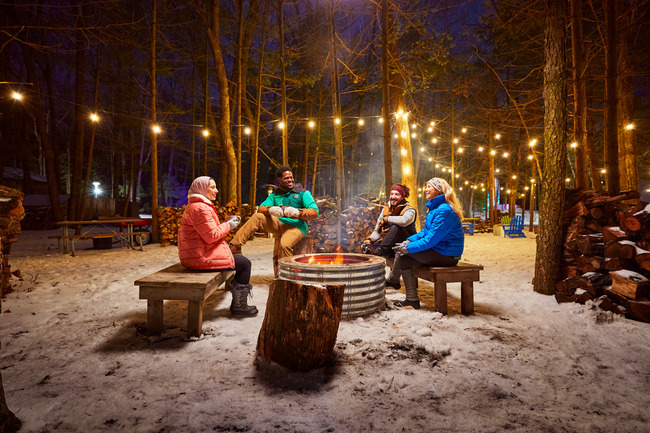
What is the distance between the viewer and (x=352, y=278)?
3.79 metres

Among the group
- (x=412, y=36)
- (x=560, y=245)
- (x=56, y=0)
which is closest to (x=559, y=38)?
(x=560, y=245)

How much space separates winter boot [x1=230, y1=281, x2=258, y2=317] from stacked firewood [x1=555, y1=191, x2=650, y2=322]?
4137 millimetres

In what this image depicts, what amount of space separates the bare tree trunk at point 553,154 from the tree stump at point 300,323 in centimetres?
388

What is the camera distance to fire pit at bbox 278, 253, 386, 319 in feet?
12.2

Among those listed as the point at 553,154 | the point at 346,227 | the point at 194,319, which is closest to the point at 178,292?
the point at 194,319

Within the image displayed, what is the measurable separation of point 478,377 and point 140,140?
35.8 meters

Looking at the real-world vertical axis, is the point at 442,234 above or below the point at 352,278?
above

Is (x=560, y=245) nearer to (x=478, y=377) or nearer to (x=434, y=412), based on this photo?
(x=478, y=377)

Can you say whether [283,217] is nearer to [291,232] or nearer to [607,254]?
[291,232]

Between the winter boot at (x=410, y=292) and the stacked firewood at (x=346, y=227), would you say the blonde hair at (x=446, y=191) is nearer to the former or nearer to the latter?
the winter boot at (x=410, y=292)

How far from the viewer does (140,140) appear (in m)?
31.7

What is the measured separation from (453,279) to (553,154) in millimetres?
2735

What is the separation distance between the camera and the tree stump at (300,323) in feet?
8.50

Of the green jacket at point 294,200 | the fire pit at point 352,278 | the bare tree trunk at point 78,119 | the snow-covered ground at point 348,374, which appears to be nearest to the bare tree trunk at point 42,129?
the bare tree trunk at point 78,119
